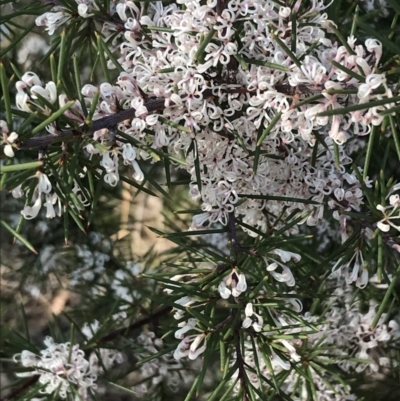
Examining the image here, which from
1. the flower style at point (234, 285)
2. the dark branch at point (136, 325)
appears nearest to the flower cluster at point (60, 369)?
the dark branch at point (136, 325)

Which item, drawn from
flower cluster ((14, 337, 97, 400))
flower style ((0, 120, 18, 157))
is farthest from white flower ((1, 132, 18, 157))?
flower cluster ((14, 337, 97, 400))

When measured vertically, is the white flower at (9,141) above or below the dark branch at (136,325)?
above

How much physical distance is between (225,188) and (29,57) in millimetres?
476

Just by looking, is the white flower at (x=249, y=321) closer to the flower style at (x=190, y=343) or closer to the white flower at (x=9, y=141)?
the flower style at (x=190, y=343)

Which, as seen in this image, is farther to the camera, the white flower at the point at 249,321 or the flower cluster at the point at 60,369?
the flower cluster at the point at 60,369

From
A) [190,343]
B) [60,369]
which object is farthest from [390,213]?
[60,369]

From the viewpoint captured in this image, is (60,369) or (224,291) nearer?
(224,291)

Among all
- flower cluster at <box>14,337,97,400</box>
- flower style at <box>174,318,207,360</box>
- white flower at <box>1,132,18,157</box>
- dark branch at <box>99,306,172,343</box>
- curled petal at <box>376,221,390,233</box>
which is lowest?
dark branch at <box>99,306,172,343</box>

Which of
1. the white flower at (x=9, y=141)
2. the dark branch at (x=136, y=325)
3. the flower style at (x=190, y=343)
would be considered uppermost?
the white flower at (x=9, y=141)

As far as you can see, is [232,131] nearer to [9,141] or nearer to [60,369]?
[9,141]

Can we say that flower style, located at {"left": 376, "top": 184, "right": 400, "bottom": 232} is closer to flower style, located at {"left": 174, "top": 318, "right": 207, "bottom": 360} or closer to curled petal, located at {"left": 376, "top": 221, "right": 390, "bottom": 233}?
curled petal, located at {"left": 376, "top": 221, "right": 390, "bottom": 233}

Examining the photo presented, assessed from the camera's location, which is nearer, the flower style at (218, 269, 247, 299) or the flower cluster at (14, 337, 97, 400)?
the flower style at (218, 269, 247, 299)

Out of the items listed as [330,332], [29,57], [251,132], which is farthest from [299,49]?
[29,57]

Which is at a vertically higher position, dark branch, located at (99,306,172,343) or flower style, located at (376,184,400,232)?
flower style, located at (376,184,400,232)
